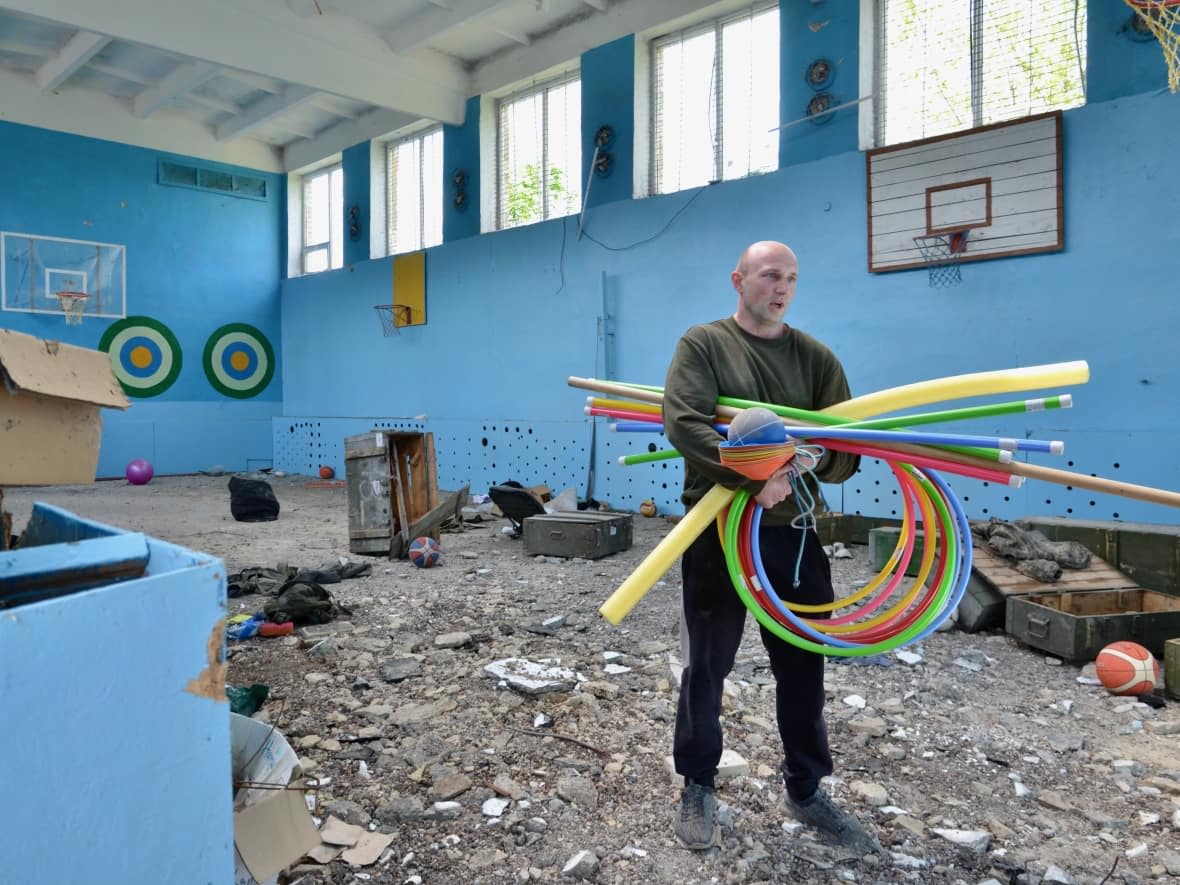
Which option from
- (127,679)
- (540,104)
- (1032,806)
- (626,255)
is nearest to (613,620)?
(127,679)

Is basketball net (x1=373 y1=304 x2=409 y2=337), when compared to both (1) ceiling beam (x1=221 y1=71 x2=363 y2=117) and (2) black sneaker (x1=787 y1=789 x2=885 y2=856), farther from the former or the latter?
(2) black sneaker (x1=787 y1=789 x2=885 y2=856)

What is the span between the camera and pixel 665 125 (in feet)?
24.2

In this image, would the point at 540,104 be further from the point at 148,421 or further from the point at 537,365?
the point at 148,421

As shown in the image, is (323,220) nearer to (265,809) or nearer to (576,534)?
(576,534)

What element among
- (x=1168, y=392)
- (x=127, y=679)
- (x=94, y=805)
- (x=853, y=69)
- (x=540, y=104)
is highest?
(x=540, y=104)

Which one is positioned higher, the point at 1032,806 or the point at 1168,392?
the point at 1168,392

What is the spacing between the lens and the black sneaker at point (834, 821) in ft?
6.54

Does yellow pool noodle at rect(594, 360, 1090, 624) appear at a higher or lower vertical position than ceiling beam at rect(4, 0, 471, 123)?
lower

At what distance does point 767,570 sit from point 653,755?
0.87 meters

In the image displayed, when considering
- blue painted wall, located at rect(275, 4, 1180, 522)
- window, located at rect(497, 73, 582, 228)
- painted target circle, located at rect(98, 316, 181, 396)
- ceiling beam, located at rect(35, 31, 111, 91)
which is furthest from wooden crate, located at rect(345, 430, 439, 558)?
painted target circle, located at rect(98, 316, 181, 396)

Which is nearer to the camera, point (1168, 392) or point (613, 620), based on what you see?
point (613, 620)

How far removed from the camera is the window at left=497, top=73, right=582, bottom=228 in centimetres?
822

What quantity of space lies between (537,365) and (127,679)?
7330mm

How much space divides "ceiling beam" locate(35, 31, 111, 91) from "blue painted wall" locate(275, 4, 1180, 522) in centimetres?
372
